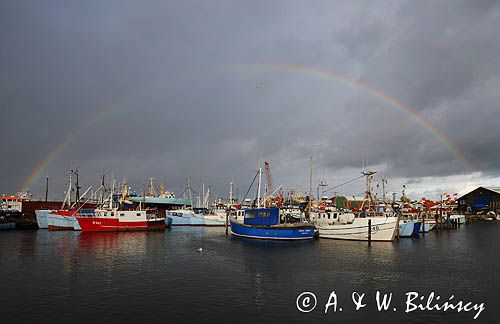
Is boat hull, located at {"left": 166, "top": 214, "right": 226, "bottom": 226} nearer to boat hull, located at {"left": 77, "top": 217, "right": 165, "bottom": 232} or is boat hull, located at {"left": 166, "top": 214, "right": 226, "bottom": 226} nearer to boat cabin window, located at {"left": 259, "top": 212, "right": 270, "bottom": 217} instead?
boat hull, located at {"left": 77, "top": 217, "right": 165, "bottom": 232}

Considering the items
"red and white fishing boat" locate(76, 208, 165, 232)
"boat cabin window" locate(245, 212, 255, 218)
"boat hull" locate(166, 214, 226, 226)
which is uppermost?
"boat cabin window" locate(245, 212, 255, 218)

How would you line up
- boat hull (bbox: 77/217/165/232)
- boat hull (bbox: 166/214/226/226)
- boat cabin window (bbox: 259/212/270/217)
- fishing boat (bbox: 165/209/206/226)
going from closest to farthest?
1. boat cabin window (bbox: 259/212/270/217)
2. boat hull (bbox: 77/217/165/232)
3. boat hull (bbox: 166/214/226/226)
4. fishing boat (bbox: 165/209/206/226)

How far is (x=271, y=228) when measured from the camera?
64.6 meters

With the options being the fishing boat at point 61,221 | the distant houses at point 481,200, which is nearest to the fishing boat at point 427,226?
the fishing boat at point 61,221

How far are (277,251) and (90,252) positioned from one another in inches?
1103

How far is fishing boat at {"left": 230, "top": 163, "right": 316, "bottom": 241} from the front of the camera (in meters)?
64.0

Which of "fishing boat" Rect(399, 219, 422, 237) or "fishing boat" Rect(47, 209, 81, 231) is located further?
"fishing boat" Rect(47, 209, 81, 231)

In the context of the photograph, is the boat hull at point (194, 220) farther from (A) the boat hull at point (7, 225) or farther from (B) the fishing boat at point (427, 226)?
(B) the fishing boat at point (427, 226)

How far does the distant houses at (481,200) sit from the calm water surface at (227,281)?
431 ft

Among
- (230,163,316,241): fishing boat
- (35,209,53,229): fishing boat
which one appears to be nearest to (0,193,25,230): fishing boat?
(35,209,53,229): fishing boat

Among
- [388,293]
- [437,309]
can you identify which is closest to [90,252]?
[388,293]

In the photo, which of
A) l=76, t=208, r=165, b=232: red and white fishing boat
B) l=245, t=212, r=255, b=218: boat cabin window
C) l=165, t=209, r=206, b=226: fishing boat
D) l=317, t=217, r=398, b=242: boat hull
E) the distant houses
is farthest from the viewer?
the distant houses

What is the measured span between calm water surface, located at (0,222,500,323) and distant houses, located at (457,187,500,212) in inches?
5177

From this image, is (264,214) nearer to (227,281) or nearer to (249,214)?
(249,214)
